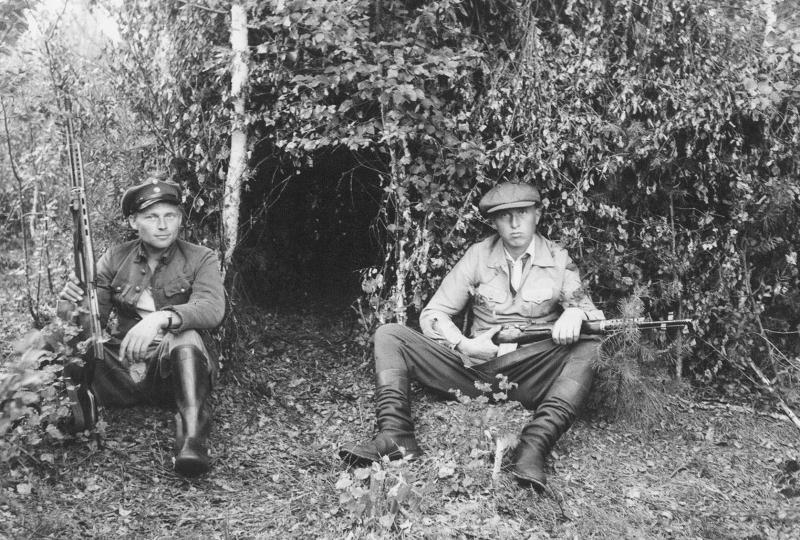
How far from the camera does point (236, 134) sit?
528cm

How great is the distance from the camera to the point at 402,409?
4.37 metres

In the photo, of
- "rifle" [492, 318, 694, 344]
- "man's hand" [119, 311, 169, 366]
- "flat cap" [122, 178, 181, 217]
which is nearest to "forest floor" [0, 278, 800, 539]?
"rifle" [492, 318, 694, 344]

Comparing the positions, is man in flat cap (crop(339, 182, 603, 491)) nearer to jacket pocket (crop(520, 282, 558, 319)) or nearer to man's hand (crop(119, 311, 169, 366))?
jacket pocket (crop(520, 282, 558, 319))

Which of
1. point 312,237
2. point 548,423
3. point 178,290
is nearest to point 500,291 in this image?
point 548,423

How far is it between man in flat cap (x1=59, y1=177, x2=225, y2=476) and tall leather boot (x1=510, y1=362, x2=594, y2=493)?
1.95 metres

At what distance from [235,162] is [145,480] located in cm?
246

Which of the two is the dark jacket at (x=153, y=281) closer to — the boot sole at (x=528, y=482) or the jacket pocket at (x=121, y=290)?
the jacket pocket at (x=121, y=290)

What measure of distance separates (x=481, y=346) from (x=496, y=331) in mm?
152

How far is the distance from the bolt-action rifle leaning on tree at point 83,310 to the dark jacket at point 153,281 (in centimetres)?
42

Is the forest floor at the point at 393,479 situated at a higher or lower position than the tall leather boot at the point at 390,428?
lower

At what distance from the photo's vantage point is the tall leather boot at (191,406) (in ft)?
12.9

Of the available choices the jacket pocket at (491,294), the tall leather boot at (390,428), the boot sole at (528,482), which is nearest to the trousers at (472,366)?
the tall leather boot at (390,428)

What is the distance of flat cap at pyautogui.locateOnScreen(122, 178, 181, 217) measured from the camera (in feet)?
14.3

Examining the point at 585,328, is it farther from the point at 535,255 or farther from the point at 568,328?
the point at 535,255
